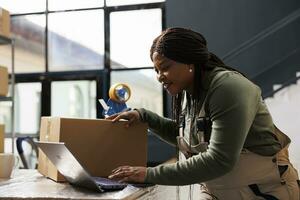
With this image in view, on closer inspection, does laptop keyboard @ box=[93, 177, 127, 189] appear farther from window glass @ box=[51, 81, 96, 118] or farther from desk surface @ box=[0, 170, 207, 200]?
window glass @ box=[51, 81, 96, 118]

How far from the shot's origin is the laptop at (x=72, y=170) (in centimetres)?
116

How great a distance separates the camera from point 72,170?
122 centimetres

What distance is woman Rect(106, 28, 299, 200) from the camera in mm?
1160

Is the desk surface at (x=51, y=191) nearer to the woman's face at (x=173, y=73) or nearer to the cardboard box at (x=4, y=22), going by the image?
the woman's face at (x=173, y=73)

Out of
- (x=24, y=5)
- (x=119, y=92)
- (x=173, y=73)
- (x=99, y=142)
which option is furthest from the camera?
(x=24, y=5)

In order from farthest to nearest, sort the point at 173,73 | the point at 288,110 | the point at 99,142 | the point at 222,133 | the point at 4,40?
1. the point at 288,110
2. the point at 4,40
3. the point at 99,142
4. the point at 173,73
5. the point at 222,133

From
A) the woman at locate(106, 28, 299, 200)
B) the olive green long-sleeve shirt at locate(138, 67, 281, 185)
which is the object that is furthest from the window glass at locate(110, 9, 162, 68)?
the olive green long-sleeve shirt at locate(138, 67, 281, 185)

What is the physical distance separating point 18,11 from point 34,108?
1.07m

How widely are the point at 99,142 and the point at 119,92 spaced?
0.24 meters

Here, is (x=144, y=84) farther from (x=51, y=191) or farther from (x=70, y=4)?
(x=51, y=191)

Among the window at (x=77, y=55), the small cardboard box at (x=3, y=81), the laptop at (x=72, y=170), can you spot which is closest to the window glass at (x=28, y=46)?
Answer: the window at (x=77, y=55)

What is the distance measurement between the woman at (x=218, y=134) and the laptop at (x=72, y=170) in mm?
45

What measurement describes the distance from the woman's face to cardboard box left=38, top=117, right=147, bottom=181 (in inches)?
9.5

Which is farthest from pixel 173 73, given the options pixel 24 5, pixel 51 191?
pixel 24 5
